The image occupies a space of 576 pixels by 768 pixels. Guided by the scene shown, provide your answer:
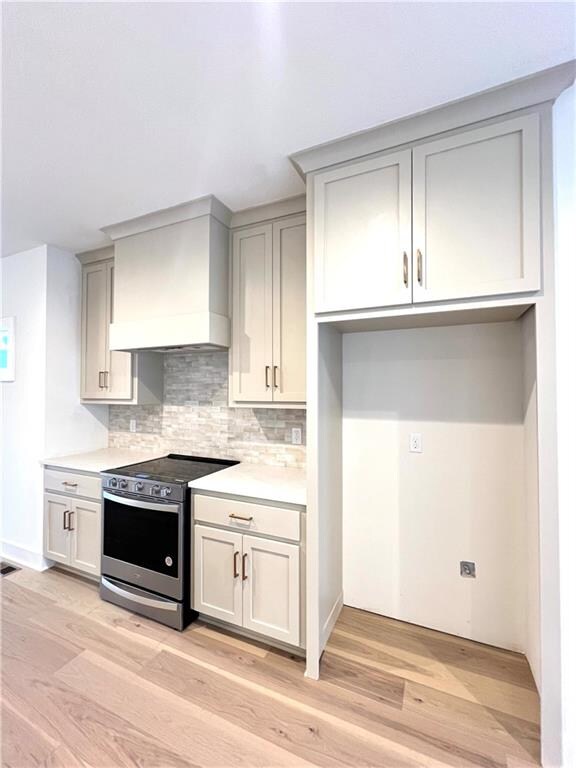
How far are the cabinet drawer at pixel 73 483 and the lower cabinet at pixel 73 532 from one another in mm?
54

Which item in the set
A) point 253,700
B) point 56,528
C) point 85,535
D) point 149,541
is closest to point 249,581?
point 253,700

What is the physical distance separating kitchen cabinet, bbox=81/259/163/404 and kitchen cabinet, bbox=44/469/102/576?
2.34ft

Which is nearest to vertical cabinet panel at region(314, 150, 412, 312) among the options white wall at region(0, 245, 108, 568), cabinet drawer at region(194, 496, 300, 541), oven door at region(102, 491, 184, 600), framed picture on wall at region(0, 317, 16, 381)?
cabinet drawer at region(194, 496, 300, 541)

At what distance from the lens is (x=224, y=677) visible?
5.78ft

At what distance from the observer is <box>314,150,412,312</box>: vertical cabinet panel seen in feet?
5.18

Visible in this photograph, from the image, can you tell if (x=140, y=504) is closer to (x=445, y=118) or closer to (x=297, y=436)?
(x=297, y=436)

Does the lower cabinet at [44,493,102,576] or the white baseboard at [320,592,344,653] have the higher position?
the lower cabinet at [44,493,102,576]

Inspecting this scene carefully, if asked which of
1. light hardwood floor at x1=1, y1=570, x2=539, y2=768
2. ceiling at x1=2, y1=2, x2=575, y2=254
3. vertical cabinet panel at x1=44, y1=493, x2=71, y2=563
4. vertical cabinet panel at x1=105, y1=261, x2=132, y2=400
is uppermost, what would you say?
ceiling at x1=2, y1=2, x2=575, y2=254

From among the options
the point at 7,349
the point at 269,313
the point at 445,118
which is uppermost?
the point at 445,118

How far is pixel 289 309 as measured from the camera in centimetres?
220

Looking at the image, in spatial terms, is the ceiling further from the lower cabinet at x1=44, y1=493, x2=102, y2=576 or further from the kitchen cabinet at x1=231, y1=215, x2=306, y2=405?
the lower cabinet at x1=44, y1=493, x2=102, y2=576

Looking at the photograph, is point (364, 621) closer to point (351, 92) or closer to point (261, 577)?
point (261, 577)

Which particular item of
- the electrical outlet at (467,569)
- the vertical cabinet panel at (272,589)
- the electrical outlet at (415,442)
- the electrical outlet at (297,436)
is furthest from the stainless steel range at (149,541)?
the electrical outlet at (467,569)

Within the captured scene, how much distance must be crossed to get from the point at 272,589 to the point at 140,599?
3.14 ft
